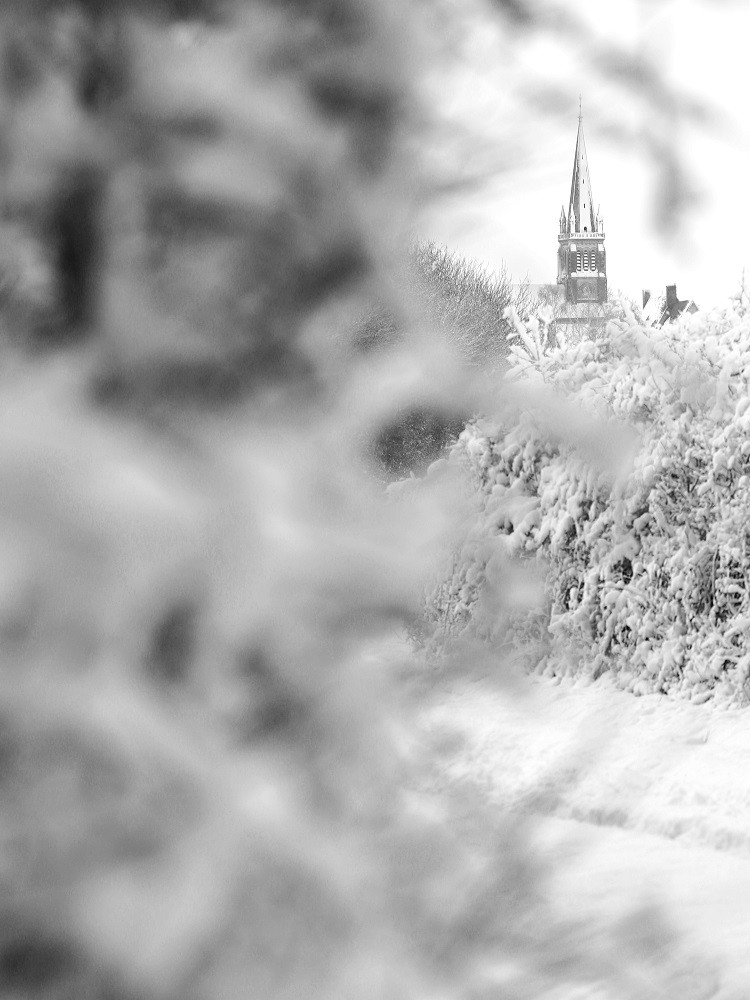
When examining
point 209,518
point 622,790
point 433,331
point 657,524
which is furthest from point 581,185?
point 657,524

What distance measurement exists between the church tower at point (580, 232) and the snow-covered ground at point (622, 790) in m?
0.28

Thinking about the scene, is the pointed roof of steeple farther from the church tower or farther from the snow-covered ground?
the snow-covered ground

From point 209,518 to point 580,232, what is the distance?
52 centimetres

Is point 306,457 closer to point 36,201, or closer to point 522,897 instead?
point 36,201

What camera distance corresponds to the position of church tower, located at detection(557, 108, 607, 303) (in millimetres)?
684

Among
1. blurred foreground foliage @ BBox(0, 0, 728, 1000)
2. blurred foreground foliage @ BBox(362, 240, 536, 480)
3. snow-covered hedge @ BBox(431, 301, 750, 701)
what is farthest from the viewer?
snow-covered hedge @ BBox(431, 301, 750, 701)

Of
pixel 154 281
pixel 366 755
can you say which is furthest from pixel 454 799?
pixel 154 281

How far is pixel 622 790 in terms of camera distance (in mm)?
4883

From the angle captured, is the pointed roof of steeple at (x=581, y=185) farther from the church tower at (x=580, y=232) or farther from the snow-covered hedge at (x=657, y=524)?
the snow-covered hedge at (x=657, y=524)

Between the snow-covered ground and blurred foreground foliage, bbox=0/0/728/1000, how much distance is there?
0.15 ft

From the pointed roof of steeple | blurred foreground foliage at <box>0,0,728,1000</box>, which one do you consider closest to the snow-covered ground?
blurred foreground foliage at <box>0,0,728,1000</box>

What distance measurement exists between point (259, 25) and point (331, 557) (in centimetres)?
27

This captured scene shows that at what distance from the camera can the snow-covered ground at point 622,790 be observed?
25.8 inches

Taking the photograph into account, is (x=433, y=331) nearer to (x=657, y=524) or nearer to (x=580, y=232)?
(x=580, y=232)
